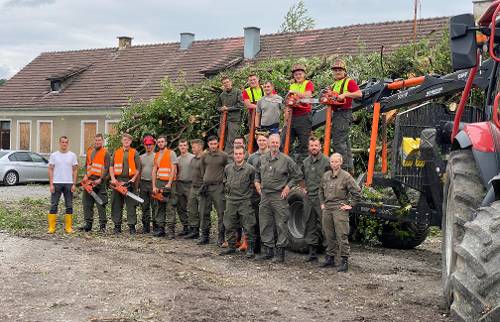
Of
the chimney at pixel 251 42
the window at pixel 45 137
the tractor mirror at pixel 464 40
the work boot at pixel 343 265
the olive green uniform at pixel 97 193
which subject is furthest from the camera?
the window at pixel 45 137

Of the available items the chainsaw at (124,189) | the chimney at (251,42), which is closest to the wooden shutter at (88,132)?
the chimney at (251,42)

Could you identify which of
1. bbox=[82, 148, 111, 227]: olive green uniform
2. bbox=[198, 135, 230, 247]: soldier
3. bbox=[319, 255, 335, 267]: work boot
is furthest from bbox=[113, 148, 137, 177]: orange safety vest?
bbox=[319, 255, 335, 267]: work boot

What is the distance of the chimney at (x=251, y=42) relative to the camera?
32625 millimetres

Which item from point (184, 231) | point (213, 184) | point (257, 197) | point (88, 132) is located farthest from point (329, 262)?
point (88, 132)

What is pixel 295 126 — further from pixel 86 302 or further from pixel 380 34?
pixel 380 34

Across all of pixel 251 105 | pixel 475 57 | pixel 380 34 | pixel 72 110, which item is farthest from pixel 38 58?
pixel 475 57

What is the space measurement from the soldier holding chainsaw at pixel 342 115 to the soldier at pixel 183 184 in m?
3.21

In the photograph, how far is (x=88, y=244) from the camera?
1171 centimetres

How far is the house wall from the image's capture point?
34.2m

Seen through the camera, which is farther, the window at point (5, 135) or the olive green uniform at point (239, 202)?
the window at point (5, 135)

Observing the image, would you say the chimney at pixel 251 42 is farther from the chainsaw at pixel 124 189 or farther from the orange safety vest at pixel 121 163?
Answer: the chainsaw at pixel 124 189

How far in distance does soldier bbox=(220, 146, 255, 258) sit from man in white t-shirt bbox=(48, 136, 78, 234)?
11.0ft

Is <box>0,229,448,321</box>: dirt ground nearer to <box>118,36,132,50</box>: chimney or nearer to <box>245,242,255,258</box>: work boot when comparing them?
<box>245,242,255,258</box>: work boot

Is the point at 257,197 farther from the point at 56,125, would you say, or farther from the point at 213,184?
the point at 56,125
